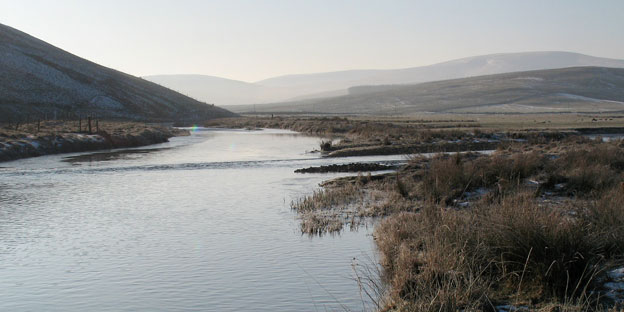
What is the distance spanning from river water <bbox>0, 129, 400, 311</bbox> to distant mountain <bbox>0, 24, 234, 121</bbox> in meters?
62.7

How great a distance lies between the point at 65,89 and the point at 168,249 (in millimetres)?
100473

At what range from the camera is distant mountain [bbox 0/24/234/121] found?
9269 centimetres

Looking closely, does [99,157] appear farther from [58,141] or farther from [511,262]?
[511,262]

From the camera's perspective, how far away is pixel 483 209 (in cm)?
1178

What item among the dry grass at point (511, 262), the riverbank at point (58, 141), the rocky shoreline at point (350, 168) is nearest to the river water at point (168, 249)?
the dry grass at point (511, 262)

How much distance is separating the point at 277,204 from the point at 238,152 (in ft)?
80.7

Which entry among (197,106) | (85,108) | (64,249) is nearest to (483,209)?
(64,249)

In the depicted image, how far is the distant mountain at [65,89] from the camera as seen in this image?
304 feet

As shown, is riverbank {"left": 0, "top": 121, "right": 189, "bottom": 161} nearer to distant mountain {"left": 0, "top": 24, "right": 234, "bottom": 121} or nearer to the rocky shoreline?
the rocky shoreline

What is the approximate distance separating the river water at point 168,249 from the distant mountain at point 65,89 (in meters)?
62.7

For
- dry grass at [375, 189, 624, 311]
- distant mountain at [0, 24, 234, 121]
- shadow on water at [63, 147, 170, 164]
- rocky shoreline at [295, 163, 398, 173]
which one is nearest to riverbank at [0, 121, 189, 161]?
shadow on water at [63, 147, 170, 164]

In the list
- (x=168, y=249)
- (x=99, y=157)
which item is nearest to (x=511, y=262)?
(x=168, y=249)

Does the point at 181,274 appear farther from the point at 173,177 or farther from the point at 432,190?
the point at 173,177

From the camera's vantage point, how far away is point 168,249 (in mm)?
14477
